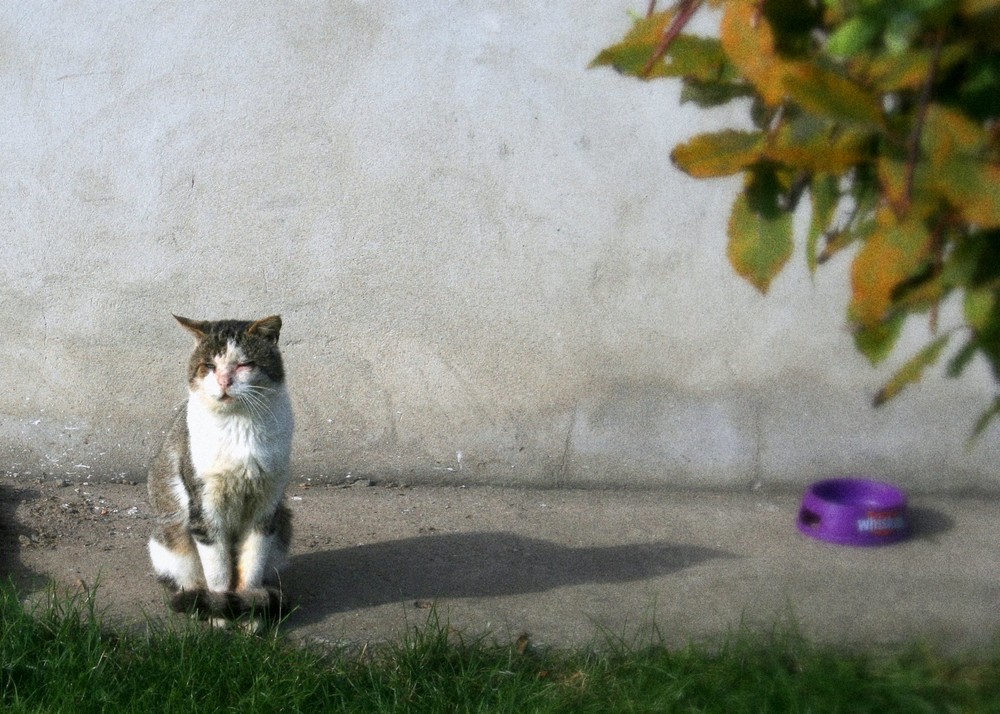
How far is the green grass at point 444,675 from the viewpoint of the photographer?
2.53 metres

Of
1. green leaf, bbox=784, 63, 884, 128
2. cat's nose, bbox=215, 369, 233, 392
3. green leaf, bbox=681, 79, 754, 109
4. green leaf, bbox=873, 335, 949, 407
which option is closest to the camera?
green leaf, bbox=784, 63, 884, 128

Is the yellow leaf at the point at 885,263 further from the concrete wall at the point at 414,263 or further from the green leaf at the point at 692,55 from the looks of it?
the concrete wall at the point at 414,263

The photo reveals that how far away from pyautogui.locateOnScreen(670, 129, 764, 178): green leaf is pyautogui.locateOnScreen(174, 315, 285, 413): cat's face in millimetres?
1957

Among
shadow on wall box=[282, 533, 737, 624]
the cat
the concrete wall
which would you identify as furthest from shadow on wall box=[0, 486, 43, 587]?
shadow on wall box=[282, 533, 737, 624]

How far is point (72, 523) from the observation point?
3627 mm

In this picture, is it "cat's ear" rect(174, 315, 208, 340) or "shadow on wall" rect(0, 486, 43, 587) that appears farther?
"shadow on wall" rect(0, 486, 43, 587)

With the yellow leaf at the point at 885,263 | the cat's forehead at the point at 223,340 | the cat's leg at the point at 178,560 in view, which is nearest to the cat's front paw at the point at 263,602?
the cat's leg at the point at 178,560

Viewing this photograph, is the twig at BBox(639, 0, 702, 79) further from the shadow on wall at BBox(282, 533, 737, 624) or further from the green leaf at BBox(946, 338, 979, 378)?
the shadow on wall at BBox(282, 533, 737, 624)

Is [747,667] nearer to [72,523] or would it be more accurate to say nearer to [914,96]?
[914,96]

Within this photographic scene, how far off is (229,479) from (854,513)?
6.83 feet

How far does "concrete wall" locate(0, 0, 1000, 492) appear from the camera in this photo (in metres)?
3.70

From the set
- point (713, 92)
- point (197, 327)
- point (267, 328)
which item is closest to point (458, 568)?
point (267, 328)

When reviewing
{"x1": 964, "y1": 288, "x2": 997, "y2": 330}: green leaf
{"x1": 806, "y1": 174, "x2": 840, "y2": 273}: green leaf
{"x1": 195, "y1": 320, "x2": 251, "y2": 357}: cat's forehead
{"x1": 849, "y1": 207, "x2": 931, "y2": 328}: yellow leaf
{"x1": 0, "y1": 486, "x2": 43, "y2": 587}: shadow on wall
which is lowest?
{"x1": 0, "y1": 486, "x2": 43, "y2": 587}: shadow on wall

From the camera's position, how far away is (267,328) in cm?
293
